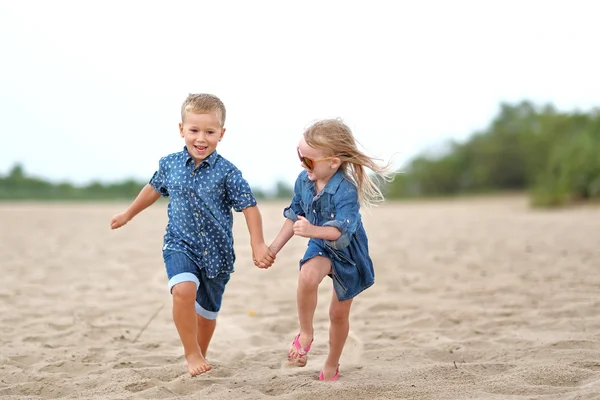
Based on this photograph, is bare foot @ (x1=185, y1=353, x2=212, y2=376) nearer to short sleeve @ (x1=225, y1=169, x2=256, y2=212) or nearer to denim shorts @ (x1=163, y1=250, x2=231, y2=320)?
denim shorts @ (x1=163, y1=250, x2=231, y2=320)

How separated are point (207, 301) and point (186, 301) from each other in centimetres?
39

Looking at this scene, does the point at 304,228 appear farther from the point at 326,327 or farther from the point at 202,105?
the point at 326,327

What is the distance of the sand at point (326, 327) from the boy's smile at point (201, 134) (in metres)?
1.21

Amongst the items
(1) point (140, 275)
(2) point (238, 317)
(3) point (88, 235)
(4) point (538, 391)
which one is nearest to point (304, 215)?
(4) point (538, 391)

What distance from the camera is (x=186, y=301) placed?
3822mm

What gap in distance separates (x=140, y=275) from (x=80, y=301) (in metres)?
1.61

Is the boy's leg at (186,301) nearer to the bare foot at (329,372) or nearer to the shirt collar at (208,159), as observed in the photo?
the shirt collar at (208,159)

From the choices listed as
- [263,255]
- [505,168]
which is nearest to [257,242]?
[263,255]

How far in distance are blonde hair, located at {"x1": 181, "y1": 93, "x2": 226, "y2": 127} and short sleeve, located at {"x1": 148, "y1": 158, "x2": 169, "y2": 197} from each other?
0.30m

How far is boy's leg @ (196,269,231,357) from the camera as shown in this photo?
4.12 metres

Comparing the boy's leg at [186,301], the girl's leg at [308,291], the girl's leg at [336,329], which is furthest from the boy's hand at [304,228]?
the boy's leg at [186,301]

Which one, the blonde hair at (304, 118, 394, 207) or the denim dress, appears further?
the blonde hair at (304, 118, 394, 207)

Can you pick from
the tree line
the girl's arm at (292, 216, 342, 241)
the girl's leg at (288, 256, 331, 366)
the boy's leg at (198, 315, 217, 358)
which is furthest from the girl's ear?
the tree line

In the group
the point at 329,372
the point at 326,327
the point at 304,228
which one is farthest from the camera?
the point at 326,327
